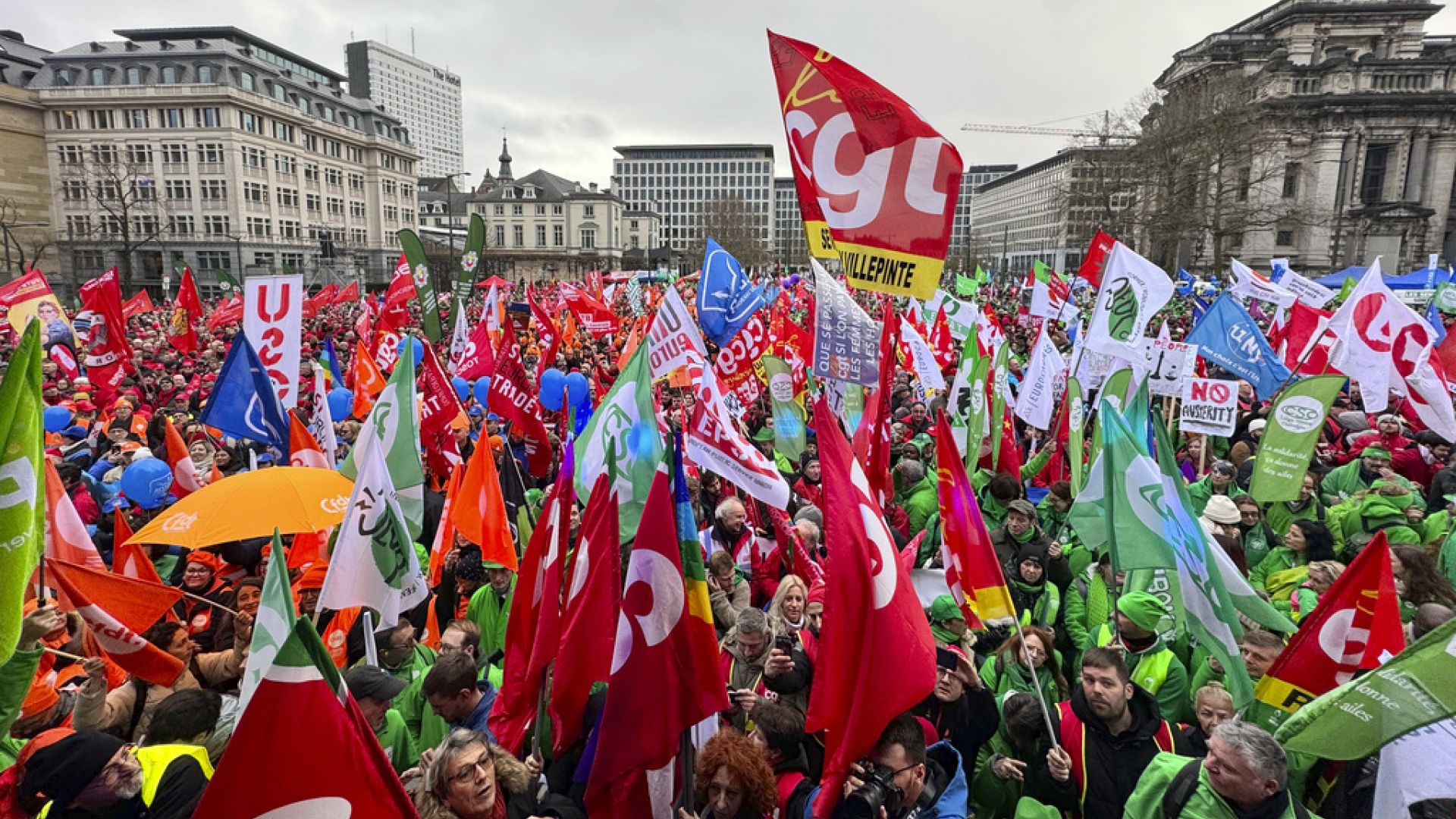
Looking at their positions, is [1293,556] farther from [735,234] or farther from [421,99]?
[421,99]

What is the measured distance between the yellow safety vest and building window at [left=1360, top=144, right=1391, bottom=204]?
6785 centimetres

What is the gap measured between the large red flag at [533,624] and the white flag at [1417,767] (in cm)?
321

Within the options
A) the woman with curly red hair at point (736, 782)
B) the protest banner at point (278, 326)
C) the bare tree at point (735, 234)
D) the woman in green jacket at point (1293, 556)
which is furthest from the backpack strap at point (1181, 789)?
the bare tree at point (735, 234)

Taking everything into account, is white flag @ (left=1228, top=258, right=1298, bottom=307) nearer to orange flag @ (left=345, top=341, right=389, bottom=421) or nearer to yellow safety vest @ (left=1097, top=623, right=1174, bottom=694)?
yellow safety vest @ (left=1097, top=623, right=1174, bottom=694)

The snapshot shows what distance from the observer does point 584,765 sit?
11.6 feet

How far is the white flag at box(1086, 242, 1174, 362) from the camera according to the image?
→ 8.27 meters

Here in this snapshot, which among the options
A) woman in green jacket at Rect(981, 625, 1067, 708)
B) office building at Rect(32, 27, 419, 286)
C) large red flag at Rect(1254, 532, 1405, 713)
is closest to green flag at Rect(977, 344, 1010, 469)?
woman in green jacket at Rect(981, 625, 1067, 708)

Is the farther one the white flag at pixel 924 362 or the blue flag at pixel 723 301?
the white flag at pixel 924 362

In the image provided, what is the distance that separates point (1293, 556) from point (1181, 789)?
165 inches

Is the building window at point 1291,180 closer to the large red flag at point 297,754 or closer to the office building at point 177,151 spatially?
the large red flag at point 297,754

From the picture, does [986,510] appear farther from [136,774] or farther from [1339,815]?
[136,774]

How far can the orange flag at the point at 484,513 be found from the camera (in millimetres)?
5051

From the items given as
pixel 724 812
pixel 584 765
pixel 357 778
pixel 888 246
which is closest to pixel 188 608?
pixel 584 765

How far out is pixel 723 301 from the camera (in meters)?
8.45
